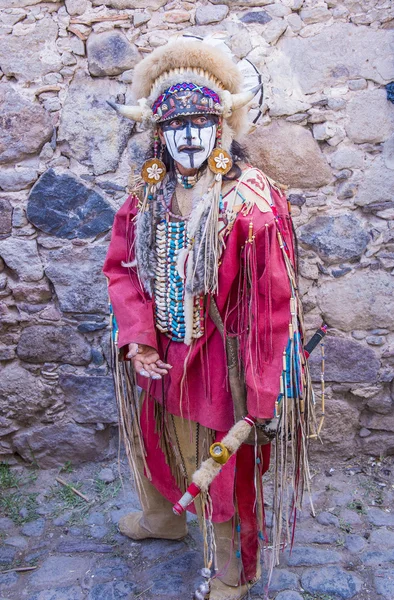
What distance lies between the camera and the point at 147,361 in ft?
6.69

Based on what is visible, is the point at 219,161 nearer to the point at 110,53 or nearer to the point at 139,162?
the point at 139,162

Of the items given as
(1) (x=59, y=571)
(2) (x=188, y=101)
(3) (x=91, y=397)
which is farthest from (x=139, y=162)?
(1) (x=59, y=571)

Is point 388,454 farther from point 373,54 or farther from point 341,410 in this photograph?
point 373,54

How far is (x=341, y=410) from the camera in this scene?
2.93 meters

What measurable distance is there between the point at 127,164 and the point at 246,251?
1084mm

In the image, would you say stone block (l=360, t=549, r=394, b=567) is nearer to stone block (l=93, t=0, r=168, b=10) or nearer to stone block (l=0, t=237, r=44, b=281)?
stone block (l=0, t=237, r=44, b=281)

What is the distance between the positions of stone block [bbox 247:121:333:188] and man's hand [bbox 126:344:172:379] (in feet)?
3.56

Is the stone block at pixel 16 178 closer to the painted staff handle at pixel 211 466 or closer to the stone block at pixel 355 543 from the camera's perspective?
the painted staff handle at pixel 211 466

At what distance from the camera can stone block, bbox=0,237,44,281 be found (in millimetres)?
2844

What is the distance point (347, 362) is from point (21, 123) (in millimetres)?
1824

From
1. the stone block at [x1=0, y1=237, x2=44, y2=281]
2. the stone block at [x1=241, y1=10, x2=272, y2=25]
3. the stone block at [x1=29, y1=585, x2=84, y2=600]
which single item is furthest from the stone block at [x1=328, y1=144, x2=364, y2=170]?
the stone block at [x1=29, y1=585, x2=84, y2=600]

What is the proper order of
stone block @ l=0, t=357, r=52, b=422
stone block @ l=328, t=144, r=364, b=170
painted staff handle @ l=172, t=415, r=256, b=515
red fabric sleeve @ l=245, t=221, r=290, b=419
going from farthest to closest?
stone block @ l=0, t=357, r=52, b=422 → stone block @ l=328, t=144, r=364, b=170 → red fabric sleeve @ l=245, t=221, r=290, b=419 → painted staff handle @ l=172, t=415, r=256, b=515

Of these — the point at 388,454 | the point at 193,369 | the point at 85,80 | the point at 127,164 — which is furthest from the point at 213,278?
the point at 388,454

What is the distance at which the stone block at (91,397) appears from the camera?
2967mm
